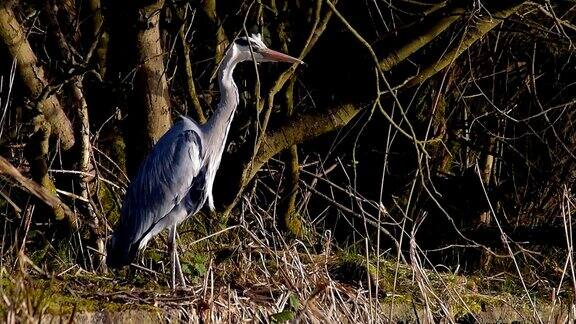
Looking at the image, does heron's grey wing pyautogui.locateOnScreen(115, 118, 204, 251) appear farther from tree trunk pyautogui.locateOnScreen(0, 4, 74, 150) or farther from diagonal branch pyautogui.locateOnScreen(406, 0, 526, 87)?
diagonal branch pyautogui.locateOnScreen(406, 0, 526, 87)

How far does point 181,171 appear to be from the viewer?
618 centimetres

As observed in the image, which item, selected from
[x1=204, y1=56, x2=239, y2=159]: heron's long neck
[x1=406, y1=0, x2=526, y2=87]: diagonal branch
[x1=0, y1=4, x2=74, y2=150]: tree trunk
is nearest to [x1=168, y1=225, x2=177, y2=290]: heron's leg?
[x1=204, y1=56, x2=239, y2=159]: heron's long neck

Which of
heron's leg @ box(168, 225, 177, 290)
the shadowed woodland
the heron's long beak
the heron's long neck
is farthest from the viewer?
the heron's long neck

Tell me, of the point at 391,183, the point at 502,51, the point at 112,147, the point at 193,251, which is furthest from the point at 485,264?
the point at 112,147

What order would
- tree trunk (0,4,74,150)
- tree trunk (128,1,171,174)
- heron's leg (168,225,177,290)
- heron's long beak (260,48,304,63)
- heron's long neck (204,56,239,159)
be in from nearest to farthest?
tree trunk (0,4,74,150)
heron's leg (168,225,177,290)
tree trunk (128,1,171,174)
heron's long beak (260,48,304,63)
heron's long neck (204,56,239,159)

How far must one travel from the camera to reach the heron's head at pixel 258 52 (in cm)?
589

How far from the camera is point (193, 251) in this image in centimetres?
639

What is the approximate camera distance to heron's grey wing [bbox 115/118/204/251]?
5914 mm

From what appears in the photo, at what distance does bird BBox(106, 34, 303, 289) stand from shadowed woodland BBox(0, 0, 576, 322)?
14cm

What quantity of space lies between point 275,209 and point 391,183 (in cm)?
135

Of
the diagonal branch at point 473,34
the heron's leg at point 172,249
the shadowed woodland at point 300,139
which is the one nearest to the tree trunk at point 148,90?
the shadowed woodland at point 300,139

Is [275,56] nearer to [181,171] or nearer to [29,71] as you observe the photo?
[181,171]

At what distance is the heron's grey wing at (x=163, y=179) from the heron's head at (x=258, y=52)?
473 mm

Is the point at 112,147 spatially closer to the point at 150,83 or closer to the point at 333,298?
the point at 150,83
